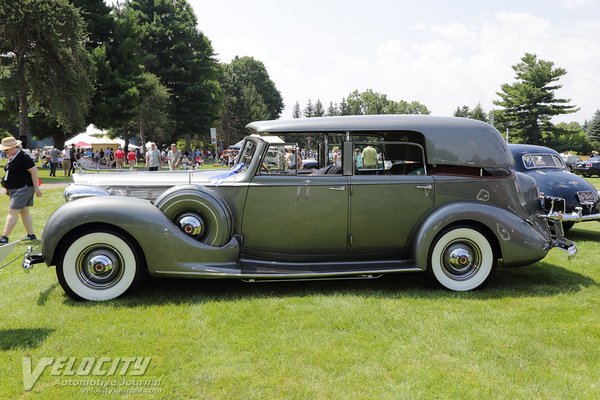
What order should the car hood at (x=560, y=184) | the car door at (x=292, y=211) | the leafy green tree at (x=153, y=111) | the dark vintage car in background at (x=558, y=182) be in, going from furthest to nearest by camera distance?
the leafy green tree at (x=153, y=111) → the car hood at (x=560, y=184) → the dark vintage car in background at (x=558, y=182) → the car door at (x=292, y=211)

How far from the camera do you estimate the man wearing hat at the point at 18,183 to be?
7184 mm

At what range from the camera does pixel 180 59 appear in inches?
1859

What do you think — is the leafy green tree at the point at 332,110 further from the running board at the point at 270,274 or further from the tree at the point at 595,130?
the running board at the point at 270,274

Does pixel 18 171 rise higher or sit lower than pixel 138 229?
higher

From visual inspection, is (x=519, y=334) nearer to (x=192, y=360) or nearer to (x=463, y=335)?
(x=463, y=335)

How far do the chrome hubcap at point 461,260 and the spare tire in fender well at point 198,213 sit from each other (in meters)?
2.51

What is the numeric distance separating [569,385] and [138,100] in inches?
1338

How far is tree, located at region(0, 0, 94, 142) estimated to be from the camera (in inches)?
887

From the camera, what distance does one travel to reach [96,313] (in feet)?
14.3

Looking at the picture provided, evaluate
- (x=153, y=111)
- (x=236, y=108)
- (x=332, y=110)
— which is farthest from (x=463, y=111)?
(x=153, y=111)

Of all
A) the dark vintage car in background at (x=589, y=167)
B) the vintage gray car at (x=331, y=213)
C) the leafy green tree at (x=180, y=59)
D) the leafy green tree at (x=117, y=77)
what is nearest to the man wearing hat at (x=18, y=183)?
the vintage gray car at (x=331, y=213)

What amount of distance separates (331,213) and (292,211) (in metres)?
0.44

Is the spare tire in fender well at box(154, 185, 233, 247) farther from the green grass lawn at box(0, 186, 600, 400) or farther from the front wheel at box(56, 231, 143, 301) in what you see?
the green grass lawn at box(0, 186, 600, 400)

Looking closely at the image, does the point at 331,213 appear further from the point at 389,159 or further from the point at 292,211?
the point at 389,159
